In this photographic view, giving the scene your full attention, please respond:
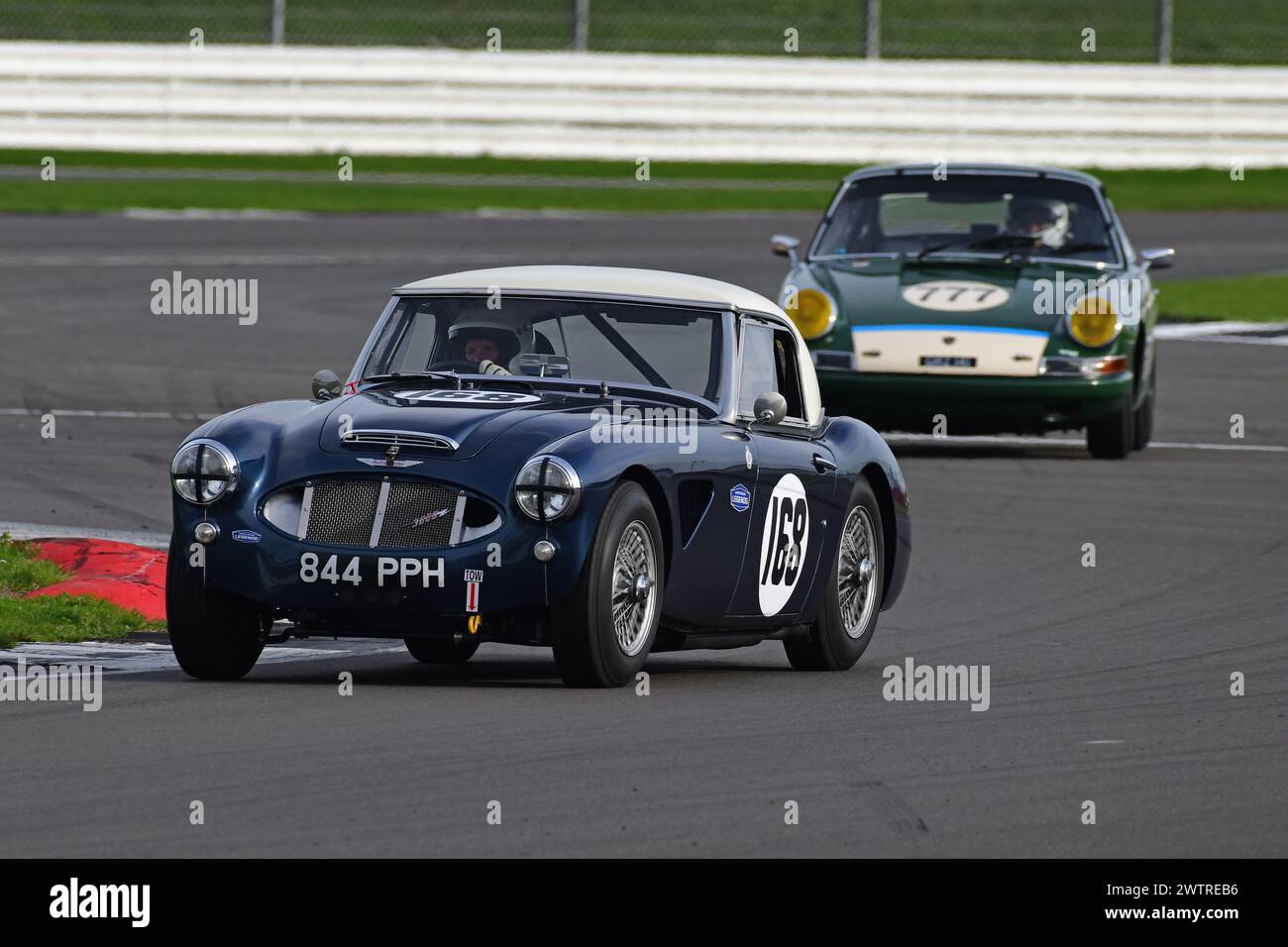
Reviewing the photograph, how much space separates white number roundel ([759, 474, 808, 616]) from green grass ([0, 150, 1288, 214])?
19983mm

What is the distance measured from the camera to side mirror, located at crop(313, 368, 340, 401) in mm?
9109

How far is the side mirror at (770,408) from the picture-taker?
9266mm

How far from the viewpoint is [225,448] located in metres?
8.35

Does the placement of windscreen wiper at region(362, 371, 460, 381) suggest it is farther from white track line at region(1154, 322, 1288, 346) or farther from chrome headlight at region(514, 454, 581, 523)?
white track line at region(1154, 322, 1288, 346)

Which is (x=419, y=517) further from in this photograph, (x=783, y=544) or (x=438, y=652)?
(x=783, y=544)

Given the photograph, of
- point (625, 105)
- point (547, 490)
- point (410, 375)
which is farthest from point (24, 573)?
point (625, 105)

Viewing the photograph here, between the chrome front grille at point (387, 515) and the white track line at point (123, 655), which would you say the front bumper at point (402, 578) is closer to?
the chrome front grille at point (387, 515)

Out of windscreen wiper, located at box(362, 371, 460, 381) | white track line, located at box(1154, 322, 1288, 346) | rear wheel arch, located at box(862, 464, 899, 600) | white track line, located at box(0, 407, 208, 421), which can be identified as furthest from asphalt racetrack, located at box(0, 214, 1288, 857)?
white track line, located at box(1154, 322, 1288, 346)

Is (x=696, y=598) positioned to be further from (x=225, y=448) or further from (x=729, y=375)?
(x=225, y=448)

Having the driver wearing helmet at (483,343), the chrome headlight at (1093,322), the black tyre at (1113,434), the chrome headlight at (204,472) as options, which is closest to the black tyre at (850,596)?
the driver wearing helmet at (483,343)

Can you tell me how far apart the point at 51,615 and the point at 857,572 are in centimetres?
292

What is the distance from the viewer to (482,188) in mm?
33062
